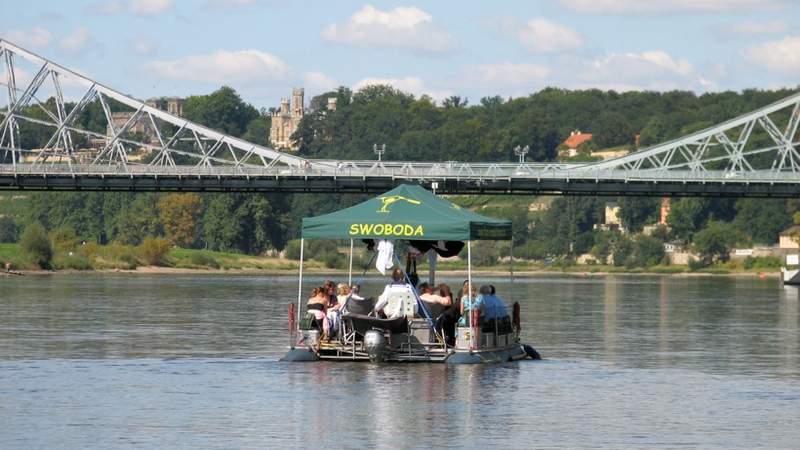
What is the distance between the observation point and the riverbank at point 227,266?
135000 mm

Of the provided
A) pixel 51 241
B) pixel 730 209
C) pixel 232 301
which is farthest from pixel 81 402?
pixel 730 209

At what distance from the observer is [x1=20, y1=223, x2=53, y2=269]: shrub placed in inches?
5098

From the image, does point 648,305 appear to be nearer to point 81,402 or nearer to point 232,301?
point 232,301

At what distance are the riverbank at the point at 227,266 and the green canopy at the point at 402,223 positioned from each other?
93537 millimetres

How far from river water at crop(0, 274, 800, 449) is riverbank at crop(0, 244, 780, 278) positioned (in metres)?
86.1

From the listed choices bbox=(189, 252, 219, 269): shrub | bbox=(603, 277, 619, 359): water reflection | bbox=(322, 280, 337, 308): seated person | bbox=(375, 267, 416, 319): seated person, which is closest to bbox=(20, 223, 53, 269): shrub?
bbox=(189, 252, 219, 269): shrub

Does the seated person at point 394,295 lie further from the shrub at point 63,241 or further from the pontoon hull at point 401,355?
the shrub at point 63,241

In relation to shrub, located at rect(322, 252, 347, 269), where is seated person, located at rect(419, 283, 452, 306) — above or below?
below

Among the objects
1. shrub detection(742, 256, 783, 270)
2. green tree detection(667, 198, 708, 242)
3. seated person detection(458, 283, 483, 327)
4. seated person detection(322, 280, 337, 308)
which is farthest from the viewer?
green tree detection(667, 198, 708, 242)

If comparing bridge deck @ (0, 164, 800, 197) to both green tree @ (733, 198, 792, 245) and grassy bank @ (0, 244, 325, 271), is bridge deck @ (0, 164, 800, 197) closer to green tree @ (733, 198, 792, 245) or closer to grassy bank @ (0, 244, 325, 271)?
grassy bank @ (0, 244, 325, 271)

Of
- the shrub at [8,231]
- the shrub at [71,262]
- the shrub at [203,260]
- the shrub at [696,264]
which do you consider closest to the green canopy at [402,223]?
the shrub at [71,262]

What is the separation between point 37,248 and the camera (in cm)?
13012

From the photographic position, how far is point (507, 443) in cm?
2288

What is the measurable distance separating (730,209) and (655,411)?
17218 centimetres
